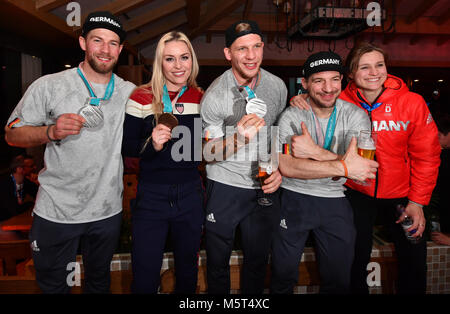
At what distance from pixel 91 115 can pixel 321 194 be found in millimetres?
1380

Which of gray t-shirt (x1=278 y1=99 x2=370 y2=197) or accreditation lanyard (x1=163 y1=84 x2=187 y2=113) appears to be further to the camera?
gray t-shirt (x1=278 y1=99 x2=370 y2=197)

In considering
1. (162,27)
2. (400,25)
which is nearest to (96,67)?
(162,27)

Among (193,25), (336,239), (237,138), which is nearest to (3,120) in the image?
(193,25)

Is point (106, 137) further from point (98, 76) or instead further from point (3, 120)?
point (3, 120)

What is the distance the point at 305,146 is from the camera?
1.79 meters

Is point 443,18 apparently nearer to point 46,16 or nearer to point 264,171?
point 46,16

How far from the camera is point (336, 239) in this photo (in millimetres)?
1896

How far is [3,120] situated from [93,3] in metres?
→ 2.73

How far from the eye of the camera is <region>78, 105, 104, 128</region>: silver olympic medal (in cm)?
164

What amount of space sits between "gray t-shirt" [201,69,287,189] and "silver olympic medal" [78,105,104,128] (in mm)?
561

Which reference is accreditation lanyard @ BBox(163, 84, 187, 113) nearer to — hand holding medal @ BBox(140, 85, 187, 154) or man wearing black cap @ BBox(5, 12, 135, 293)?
hand holding medal @ BBox(140, 85, 187, 154)

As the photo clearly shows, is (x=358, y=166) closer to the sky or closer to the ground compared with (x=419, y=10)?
closer to the ground

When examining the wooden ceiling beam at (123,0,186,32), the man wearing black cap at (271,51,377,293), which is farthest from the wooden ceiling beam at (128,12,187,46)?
the man wearing black cap at (271,51,377,293)
